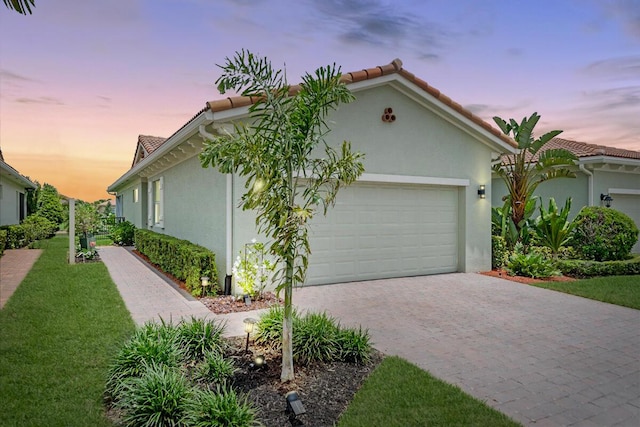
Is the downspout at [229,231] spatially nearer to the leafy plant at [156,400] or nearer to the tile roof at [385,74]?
the tile roof at [385,74]

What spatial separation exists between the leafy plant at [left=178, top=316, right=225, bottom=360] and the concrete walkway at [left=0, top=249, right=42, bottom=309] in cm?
468

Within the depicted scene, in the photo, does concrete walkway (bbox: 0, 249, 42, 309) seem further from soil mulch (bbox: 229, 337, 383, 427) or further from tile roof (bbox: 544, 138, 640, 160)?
tile roof (bbox: 544, 138, 640, 160)

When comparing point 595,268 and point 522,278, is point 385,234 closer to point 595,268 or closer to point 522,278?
point 522,278

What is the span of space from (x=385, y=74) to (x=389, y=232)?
3703mm

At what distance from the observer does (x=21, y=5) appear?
9.52ft

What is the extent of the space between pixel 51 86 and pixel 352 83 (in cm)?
749

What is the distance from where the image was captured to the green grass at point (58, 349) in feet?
11.0

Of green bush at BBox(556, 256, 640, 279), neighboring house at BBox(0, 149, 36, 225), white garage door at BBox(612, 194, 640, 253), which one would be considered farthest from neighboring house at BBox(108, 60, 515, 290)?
neighboring house at BBox(0, 149, 36, 225)

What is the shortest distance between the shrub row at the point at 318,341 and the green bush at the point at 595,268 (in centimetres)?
869

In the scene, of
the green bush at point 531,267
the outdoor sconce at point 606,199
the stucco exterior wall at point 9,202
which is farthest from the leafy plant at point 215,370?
the stucco exterior wall at point 9,202

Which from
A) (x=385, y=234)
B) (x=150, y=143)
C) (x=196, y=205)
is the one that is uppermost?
(x=150, y=143)

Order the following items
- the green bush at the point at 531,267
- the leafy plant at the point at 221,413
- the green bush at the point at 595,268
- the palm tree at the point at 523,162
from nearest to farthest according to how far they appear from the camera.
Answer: the leafy plant at the point at 221,413 → the green bush at the point at 531,267 → the green bush at the point at 595,268 → the palm tree at the point at 523,162

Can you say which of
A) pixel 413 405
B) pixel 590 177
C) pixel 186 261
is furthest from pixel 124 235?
pixel 590 177

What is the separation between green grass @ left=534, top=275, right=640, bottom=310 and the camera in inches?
307
